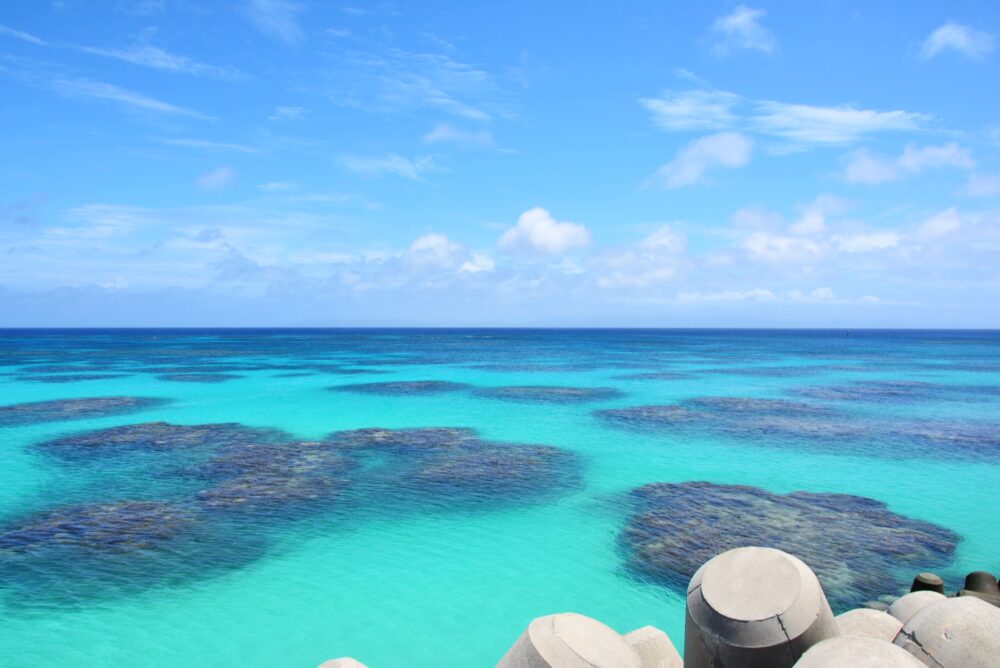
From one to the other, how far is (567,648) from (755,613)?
189cm

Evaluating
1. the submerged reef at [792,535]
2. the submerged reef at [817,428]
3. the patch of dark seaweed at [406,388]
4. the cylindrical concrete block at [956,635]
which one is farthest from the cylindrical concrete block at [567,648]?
the patch of dark seaweed at [406,388]

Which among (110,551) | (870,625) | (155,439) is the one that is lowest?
(110,551)

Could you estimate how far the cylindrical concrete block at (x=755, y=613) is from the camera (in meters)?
5.66

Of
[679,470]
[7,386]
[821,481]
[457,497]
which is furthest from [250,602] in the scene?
[7,386]

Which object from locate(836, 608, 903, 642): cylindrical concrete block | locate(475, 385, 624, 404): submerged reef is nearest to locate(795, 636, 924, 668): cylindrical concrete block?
locate(836, 608, 903, 642): cylindrical concrete block

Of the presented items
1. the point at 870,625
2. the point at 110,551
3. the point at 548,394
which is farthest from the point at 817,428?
the point at 110,551

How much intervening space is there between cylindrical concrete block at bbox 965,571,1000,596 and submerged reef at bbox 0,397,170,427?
35084 mm

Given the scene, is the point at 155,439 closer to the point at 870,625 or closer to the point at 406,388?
the point at 406,388

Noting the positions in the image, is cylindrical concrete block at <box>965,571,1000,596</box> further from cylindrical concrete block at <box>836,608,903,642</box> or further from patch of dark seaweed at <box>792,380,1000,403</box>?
patch of dark seaweed at <box>792,380,1000,403</box>

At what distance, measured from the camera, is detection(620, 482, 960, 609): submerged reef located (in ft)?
41.9

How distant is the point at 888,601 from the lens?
37.4 feet

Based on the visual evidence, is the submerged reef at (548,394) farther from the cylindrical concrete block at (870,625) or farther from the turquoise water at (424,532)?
the cylindrical concrete block at (870,625)

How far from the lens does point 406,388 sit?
147ft

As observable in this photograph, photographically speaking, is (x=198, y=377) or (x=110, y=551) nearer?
(x=110, y=551)
